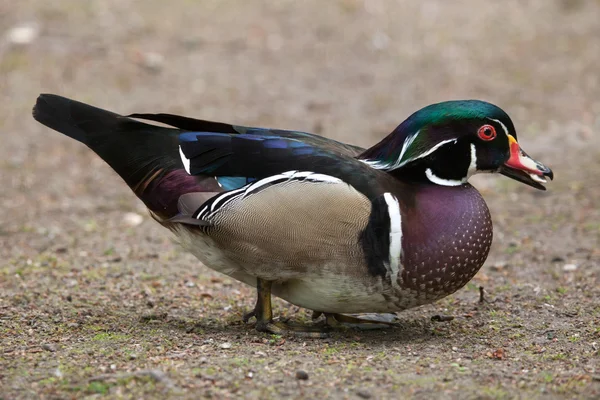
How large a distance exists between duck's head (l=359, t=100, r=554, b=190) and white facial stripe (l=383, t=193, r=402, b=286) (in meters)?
0.22

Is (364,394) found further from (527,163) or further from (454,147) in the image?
(527,163)

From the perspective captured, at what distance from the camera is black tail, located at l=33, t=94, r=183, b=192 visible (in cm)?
453

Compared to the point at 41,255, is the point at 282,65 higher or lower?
higher

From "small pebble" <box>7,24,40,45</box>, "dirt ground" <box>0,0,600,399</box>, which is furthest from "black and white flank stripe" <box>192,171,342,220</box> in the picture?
"small pebble" <box>7,24,40,45</box>

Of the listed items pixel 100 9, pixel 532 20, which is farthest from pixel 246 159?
pixel 532 20

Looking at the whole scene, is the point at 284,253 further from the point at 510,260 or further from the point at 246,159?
the point at 510,260

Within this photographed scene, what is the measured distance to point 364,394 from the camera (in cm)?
339

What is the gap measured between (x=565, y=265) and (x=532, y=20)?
6070 millimetres

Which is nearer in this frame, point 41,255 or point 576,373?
point 576,373

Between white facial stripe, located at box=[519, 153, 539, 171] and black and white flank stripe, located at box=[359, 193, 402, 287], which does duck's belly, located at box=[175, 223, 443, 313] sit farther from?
white facial stripe, located at box=[519, 153, 539, 171]

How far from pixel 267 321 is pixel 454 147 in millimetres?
1255

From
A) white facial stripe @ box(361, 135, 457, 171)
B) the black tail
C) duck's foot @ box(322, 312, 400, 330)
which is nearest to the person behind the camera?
white facial stripe @ box(361, 135, 457, 171)

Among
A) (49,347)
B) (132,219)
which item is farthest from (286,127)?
(49,347)

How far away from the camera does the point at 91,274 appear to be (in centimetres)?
563
